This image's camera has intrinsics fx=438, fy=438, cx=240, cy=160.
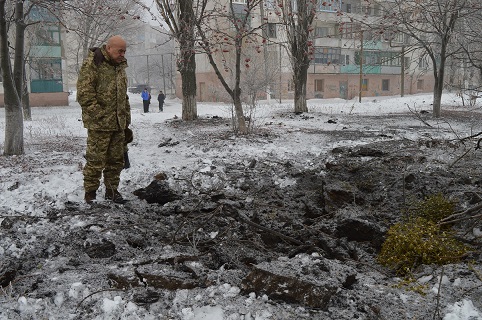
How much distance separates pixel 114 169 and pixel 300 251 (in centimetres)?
242

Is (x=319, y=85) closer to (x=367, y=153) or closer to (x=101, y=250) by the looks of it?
(x=367, y=153)

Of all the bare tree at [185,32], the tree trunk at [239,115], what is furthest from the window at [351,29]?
the bare tree at [185,32]

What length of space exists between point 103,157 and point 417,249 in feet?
10.8

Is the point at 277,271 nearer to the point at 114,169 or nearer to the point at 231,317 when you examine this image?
the point at 231,317

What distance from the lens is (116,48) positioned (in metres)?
4.60

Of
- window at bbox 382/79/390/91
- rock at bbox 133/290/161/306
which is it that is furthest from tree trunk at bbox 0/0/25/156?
window at bbox 382/79/390/91

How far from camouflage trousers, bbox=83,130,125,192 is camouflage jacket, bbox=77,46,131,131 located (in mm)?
114

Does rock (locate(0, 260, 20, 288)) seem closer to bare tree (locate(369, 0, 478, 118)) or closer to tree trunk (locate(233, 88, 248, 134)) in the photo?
bare tree (locate(369, 0, 478, 118))

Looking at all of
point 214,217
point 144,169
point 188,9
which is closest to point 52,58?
point 188,9

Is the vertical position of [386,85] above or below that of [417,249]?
above

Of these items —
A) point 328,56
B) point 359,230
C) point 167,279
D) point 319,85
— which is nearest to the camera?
point 167,279

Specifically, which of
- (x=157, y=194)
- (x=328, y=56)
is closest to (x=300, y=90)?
(x=157, y=194)

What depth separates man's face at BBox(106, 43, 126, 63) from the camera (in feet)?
15.1

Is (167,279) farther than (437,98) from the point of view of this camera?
No
